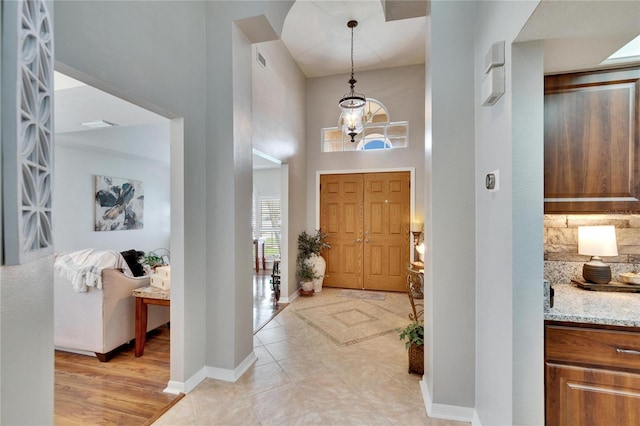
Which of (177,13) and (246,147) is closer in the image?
(177,13)

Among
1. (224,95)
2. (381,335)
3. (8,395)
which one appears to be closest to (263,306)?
(381,335)

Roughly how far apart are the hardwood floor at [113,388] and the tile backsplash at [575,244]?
2945mm

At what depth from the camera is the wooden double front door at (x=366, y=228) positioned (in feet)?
17.5

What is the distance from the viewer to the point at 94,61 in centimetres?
163

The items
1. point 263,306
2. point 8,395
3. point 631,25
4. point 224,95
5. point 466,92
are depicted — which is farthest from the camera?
point 263,306

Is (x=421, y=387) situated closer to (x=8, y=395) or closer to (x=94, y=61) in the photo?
(x=8, y=395)

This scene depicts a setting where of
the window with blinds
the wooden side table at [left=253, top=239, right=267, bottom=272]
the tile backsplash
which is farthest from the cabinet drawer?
the window with blinds

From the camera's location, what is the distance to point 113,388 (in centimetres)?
238

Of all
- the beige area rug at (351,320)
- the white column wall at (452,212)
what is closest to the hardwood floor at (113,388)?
the beige area rug at (351,320)

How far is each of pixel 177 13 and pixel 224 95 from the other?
0.67 meters

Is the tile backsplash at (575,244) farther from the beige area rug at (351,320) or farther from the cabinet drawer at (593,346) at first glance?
the beige area rug at (351,320)

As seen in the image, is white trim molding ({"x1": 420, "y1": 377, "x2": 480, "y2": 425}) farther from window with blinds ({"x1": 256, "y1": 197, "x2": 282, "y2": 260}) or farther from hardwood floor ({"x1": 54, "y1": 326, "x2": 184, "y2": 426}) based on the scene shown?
window with blinds ({"x1": 256, "y1": 197, "x2": 282, "y2": 260})

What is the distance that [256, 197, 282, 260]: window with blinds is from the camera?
314 inches

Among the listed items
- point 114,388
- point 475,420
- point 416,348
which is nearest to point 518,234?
point 475,420
